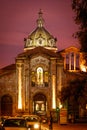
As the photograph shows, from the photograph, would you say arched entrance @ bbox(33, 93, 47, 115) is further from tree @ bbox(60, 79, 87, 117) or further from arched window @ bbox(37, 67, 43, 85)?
tree @ bbox(60, 79, 87, 117)

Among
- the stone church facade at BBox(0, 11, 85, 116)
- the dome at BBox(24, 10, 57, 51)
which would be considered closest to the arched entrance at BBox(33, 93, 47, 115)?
the stone church facade at BBox(0, 11, 85, 116)

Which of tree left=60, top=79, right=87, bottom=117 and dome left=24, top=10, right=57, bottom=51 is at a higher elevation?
dome left=24, top=10, right=57, bottom=51

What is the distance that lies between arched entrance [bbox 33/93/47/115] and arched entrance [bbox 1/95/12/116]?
382cm

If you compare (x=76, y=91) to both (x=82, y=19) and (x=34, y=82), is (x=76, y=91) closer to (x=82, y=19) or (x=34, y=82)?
(x=82, y=19)

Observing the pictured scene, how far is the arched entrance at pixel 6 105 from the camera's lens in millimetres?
84125

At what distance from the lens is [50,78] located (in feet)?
277

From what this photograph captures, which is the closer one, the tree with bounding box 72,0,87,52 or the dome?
the tree with bounding box 72,0,87,52

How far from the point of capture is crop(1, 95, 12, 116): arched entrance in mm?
84125

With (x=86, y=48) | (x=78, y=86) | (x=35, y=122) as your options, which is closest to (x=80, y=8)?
(x=86, y=48)

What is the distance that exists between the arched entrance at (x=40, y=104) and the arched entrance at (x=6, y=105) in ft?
12.5

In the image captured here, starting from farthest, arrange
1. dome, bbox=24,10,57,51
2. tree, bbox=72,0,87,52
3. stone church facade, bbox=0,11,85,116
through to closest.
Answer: dome, bbox=24,10,57,51 → stone church facade, bbox=0,11,85,116 → tree, bbox=72,0,87,52

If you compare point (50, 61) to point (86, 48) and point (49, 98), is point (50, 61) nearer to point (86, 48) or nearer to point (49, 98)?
point (49, 98)

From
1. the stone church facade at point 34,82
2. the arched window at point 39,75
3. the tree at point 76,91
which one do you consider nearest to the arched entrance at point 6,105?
the stone church facade at point 34,82

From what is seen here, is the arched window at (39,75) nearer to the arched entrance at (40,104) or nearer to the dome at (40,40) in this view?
the arched entrance at (40,104)
